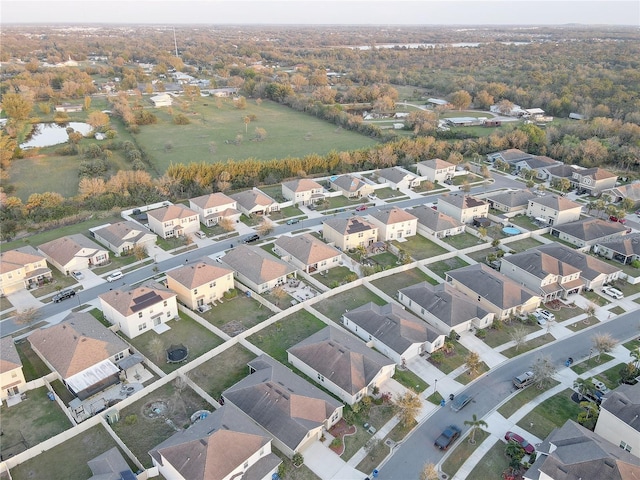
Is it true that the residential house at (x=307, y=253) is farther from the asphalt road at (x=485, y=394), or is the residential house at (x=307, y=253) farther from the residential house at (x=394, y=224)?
the asphalt road at (x=485, y=394)

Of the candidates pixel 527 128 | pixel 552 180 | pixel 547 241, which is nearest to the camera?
pixel 547 241

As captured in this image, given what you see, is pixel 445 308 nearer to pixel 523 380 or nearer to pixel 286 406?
pixel 523 380

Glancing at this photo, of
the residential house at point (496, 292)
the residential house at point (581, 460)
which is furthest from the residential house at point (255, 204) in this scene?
the residential house at point (581, 460)

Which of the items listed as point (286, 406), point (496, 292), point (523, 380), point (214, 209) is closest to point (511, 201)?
point (496, 292)

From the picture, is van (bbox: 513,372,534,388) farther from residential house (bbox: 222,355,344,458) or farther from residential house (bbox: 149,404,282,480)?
residential house (bbox: 149,404,282,480)

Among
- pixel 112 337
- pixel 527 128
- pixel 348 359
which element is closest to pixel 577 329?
pixel 348 359

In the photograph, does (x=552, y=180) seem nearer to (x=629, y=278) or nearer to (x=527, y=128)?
(x=527, y=128)

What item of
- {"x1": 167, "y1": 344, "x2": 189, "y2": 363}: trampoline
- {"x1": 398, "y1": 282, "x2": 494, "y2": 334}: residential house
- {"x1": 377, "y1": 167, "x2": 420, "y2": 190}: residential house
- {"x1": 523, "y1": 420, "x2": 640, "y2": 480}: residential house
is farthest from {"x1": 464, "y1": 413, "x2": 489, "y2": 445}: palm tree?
{"x1": 377, "y1": 167, "x2": 420, "y2": 190}: residential house
